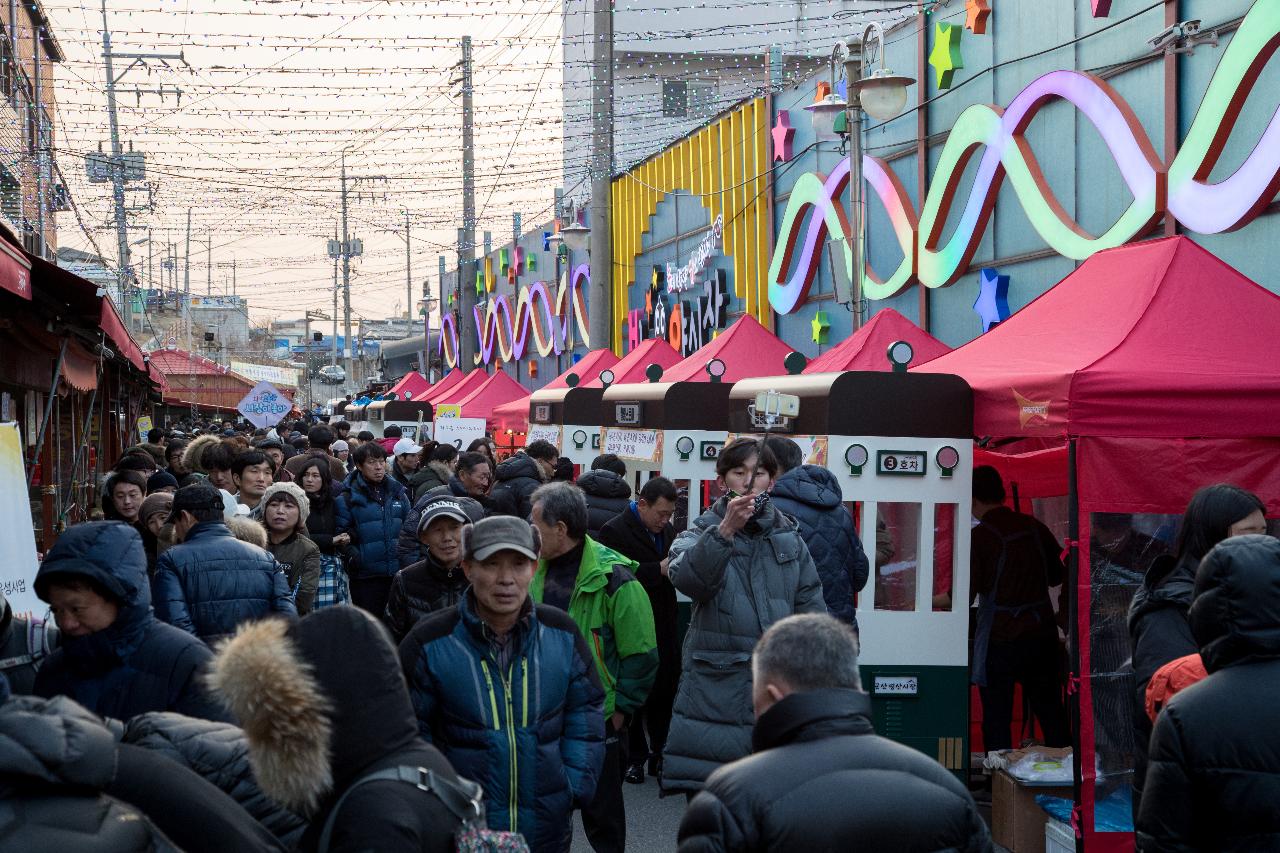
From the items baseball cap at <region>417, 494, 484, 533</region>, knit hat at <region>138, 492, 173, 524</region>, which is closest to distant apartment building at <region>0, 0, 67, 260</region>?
knit hat at <region>138, 492, 173, 524</region>

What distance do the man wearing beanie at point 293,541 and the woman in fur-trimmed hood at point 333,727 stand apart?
501cm

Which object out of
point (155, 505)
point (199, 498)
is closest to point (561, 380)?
point (155, 505)

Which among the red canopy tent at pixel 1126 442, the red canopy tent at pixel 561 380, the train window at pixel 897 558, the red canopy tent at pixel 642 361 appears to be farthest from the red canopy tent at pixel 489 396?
the red canopy tent at pixel 1126 442

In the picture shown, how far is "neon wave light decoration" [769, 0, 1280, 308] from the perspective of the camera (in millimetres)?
9289

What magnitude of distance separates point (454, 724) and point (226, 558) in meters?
2.07

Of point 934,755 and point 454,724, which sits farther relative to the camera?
point 934,755

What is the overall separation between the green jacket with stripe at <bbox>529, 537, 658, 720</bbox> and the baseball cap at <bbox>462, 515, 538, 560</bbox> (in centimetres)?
129

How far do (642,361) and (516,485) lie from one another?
7044 mm

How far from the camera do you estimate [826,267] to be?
17.5 metres

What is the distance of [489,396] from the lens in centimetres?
2370

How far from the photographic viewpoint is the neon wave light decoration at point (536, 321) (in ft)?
93.2

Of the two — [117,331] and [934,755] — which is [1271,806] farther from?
[117,331]

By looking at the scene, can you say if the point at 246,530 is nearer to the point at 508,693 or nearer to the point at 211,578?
the point at 211,578

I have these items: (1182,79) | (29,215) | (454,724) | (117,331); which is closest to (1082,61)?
(1182,79)
